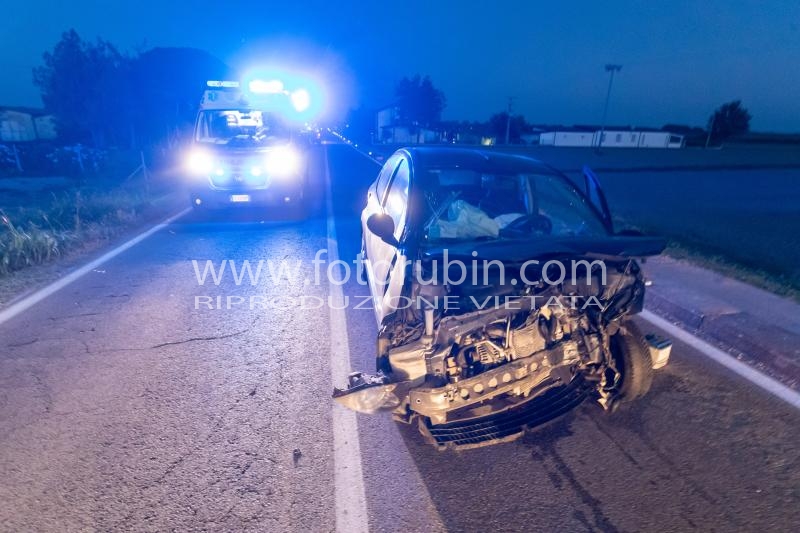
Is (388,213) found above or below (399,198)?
below

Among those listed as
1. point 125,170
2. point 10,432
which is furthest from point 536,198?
point 125,170

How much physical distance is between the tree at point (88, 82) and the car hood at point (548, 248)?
36.3 meters

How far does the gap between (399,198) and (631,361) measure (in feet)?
7.66

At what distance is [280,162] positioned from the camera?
31.6ft

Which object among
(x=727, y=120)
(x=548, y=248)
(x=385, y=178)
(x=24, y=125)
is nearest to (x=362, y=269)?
(x=385, y=178)

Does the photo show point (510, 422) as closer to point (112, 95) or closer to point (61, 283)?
point (61, 283)

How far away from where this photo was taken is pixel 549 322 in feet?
9.62

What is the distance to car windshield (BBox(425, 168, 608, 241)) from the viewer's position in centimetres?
374

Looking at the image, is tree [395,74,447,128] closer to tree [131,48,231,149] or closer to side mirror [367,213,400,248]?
tree [131,48,231,149]

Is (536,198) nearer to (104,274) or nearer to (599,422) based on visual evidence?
(599,422)

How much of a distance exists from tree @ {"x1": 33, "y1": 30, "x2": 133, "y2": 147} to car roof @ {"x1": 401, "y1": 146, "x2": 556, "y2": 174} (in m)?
35.0

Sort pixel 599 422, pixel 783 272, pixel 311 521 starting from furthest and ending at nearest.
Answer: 1. pixel 783 272
2. pixel 599 422
3. pixel 311 521

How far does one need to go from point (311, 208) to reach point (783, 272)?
9.62 metres

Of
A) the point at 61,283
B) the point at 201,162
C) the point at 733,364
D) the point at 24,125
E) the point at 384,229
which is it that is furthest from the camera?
the point at 24,125
